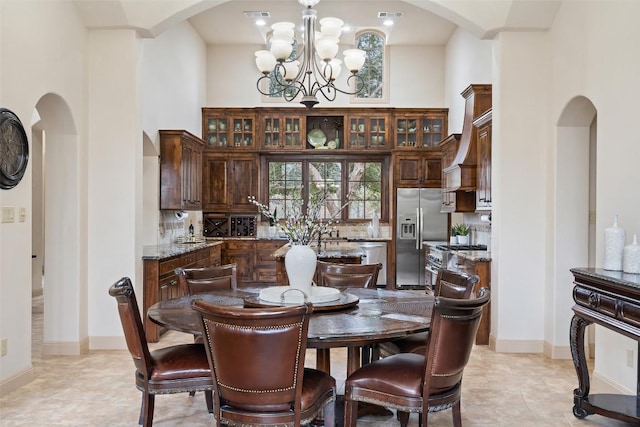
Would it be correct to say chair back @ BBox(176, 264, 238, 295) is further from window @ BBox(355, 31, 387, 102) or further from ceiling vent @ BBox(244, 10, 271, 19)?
window @ BBox(355, 31, 387, 102)

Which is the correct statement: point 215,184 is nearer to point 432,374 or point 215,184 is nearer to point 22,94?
point 22,94

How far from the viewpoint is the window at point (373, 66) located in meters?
9.77

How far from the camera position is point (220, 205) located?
9.59 meters

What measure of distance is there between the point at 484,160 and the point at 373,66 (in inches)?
174

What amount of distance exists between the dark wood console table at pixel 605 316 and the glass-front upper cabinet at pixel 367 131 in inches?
248

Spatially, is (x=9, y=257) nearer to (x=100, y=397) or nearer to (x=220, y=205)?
(x=100, y=397)

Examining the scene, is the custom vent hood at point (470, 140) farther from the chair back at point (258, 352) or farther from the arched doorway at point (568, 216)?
the chair back at point (258, 352)

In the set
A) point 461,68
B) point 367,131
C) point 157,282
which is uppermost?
point 461,68

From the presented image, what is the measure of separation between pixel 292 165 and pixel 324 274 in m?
5.71

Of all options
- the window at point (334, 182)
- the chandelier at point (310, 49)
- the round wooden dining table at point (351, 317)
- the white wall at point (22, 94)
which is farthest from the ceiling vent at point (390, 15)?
the round wooden dining table at point (351, 317)

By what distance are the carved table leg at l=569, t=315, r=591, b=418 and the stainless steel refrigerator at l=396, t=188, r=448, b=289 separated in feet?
18.6

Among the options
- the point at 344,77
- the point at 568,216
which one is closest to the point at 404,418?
the point at 568,216

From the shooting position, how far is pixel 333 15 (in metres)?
8.48

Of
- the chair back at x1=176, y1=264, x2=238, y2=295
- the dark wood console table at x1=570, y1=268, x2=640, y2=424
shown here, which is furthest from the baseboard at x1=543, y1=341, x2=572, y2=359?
the chair back at x1=176, y1=264, x2=238, y2=295
